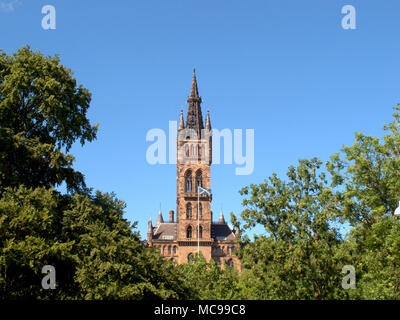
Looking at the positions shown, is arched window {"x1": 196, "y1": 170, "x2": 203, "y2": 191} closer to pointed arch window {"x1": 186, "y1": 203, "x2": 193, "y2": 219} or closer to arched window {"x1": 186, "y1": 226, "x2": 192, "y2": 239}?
pointed arch window {"x1": 186, "y1": 203, "x2": 193, "y2": 219}

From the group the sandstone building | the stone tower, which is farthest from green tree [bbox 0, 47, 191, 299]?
the stone tower

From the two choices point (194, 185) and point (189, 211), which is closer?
point (189, 211)

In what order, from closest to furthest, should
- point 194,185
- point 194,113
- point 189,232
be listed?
1. point 189,232
2. point 194,185
3. point 194,113

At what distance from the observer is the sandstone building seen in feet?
303

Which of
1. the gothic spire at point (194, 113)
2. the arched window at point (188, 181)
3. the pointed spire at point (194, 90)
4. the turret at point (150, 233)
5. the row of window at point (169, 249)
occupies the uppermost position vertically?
the pointed spire at point (194, 90)

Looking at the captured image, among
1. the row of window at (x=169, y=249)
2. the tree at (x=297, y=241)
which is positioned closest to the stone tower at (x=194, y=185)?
the row of window at (x=169, y=249)

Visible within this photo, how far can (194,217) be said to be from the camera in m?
92.7

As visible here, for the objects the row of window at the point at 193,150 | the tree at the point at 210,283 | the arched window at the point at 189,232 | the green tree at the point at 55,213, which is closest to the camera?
the green tree at the point at 55,213

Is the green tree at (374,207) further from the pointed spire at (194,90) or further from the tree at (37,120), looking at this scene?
the pointed spire at (194,90)

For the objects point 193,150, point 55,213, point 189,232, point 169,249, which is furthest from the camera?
point 193,150

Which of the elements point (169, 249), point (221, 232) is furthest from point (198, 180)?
point (169, 249)

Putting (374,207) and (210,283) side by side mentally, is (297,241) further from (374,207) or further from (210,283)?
(210,283)

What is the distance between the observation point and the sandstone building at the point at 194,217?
92250 millimetres
